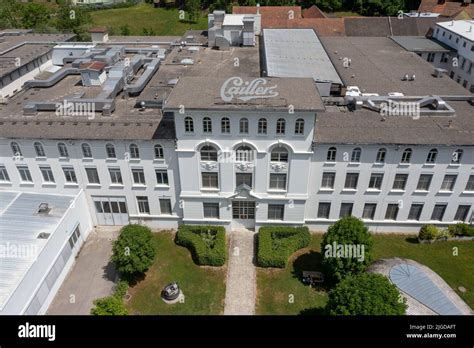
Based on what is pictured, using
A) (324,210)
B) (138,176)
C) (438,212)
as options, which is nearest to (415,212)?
(438,212)

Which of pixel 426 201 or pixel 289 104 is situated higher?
pixel 289 104

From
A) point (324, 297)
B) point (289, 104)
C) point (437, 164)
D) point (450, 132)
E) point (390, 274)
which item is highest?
point (289, 104)

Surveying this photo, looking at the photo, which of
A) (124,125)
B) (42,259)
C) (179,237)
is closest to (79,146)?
(124,125)

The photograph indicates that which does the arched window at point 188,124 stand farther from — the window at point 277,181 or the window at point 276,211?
the window at point 276,211

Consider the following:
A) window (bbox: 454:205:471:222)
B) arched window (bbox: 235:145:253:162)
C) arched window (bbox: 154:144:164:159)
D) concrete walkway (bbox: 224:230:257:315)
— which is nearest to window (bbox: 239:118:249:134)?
arched window (bbox: 235:145:253:162)

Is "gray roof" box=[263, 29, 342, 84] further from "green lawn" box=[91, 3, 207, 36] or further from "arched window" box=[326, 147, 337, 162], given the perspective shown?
"green lawn" box=[91, 3, 207, 36]

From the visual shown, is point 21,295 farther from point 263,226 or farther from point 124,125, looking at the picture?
point 263,226

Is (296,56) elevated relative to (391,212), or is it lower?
elevated

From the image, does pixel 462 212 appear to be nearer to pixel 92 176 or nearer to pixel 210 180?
pixel 210 180
